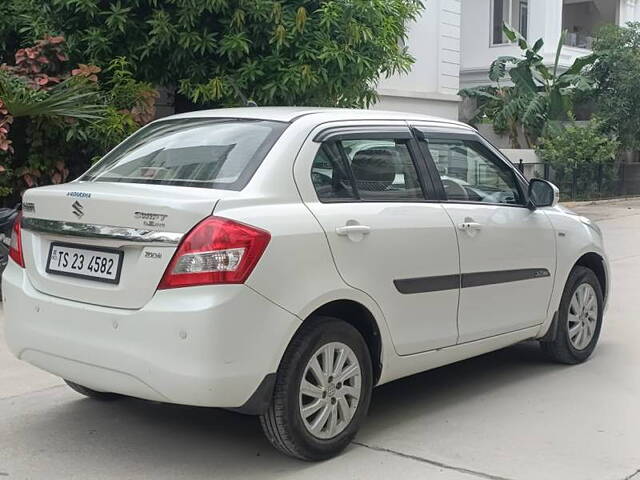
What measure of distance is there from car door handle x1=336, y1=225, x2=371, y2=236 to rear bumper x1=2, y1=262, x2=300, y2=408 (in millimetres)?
553

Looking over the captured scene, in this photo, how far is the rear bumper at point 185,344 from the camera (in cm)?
→ 387

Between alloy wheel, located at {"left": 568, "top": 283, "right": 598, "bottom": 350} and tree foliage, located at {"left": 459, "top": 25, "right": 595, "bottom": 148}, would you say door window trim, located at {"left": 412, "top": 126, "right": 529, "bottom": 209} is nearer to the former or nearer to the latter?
alloy wheel, located at {"left": 568, "top": 283, "right": 598, "bottom": 350}

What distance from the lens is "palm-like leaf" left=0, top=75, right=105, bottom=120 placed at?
861 centimetres

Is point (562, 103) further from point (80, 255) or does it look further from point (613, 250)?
point (80, 255)

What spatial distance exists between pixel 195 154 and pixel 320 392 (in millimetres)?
1392

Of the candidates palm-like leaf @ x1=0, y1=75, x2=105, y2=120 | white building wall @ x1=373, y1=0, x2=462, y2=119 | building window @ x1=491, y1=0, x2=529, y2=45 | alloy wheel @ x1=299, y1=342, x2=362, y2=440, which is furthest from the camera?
building window @ x1=491, y1=0, x2=529, y2=45

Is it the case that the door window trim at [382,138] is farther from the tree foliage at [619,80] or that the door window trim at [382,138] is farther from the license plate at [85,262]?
the tree foliage at [619,80]

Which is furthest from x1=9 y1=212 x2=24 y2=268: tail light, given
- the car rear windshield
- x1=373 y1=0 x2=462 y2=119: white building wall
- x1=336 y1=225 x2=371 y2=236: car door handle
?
x1=373 y1=0 x2=462 y2=119: white building wall

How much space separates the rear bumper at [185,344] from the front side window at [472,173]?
1661 mm

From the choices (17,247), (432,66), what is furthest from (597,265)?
(432,66)

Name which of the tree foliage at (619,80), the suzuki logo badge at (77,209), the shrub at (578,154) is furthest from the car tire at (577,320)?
the tree foliage at (619,80)

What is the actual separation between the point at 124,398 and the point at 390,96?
1410cm

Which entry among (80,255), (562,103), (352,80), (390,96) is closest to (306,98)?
(352,80)

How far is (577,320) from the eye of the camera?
20.5ft
